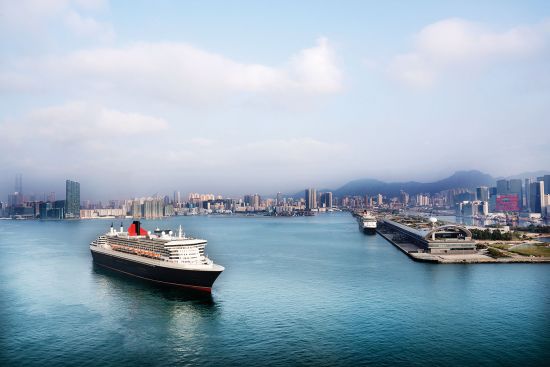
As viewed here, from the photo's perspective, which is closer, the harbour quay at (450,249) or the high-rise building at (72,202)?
the harbour quay at (450,249)

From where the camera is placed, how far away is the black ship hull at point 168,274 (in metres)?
29.9

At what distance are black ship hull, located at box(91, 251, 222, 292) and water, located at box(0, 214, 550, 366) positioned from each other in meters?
1.03

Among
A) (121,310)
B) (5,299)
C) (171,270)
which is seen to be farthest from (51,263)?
(121,310)

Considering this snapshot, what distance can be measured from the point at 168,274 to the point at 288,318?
40.0ft

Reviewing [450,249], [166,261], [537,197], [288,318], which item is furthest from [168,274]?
[537,197]

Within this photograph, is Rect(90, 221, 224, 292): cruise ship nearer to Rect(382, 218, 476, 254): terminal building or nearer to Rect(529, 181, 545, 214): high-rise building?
Rect(382, 218, 476, 254): terminal building

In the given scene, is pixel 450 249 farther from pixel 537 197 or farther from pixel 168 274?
pixel 537 197

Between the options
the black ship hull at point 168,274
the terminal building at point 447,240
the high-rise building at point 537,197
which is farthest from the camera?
the high-rise building at point 537,197

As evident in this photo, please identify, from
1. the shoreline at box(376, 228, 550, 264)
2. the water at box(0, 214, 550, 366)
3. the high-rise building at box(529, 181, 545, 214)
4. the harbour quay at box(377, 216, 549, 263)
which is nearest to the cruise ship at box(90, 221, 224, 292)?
the water at box(0, 214, 550, 366)

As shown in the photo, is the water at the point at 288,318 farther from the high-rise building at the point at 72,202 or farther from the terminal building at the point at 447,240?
the high-rise building at the point at 72,202

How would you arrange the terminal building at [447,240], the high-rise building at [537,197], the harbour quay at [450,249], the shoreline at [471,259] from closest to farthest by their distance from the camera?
the shoreline at [471,259] < the harbour quay at [450,249] < the terminal building at [447,240] < the high-rise building at [537,197]

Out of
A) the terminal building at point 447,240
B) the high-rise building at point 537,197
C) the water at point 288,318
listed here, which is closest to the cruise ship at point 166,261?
the water at point 288,318

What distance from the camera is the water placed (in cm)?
1878

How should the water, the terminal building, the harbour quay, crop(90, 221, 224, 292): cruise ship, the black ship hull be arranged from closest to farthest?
the water < the black ship hull < crop(90, 221, 224, 292): cruise ship < the harbour quay < the terminal building
